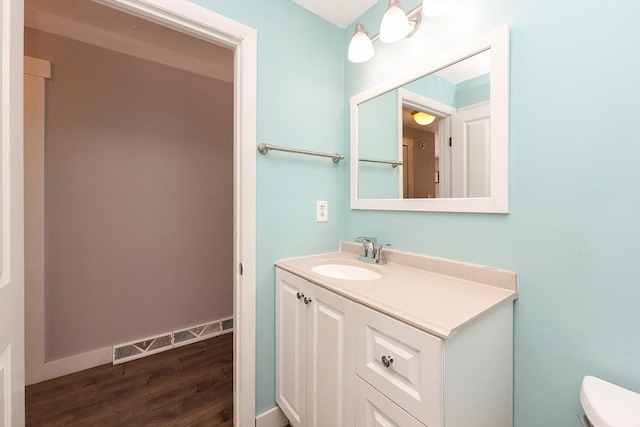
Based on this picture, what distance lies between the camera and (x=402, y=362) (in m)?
0.68

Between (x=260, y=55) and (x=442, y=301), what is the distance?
135 cm

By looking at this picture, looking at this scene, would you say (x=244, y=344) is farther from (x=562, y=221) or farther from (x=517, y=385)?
(x=562, y=221)

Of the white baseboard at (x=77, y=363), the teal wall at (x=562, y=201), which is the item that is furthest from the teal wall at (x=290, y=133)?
the white baseboard at (x=77, y=363)

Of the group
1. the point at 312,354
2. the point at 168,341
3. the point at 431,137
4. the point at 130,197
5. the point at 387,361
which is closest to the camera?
the point at 387,361

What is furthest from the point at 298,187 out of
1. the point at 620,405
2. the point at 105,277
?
the point at 105,277

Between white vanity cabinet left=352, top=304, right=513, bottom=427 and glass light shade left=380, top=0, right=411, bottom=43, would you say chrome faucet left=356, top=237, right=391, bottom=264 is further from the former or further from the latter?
glass light shade left=380, top=0, right=411, bottom=43

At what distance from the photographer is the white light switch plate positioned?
59.0 inches

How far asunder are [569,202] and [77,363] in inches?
111

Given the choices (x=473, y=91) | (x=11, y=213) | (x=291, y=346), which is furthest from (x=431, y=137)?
(x=11, y=213)

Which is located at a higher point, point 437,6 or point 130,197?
point 437,6

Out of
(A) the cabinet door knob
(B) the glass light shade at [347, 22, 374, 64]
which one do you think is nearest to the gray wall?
(B) the glass light shade at [347, 22, 374, 64]

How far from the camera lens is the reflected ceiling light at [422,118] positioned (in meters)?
1.18

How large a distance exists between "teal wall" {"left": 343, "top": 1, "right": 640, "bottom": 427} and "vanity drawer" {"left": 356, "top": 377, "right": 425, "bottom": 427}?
0.50 metres

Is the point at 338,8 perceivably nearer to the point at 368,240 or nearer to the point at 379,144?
the point at 379,144
